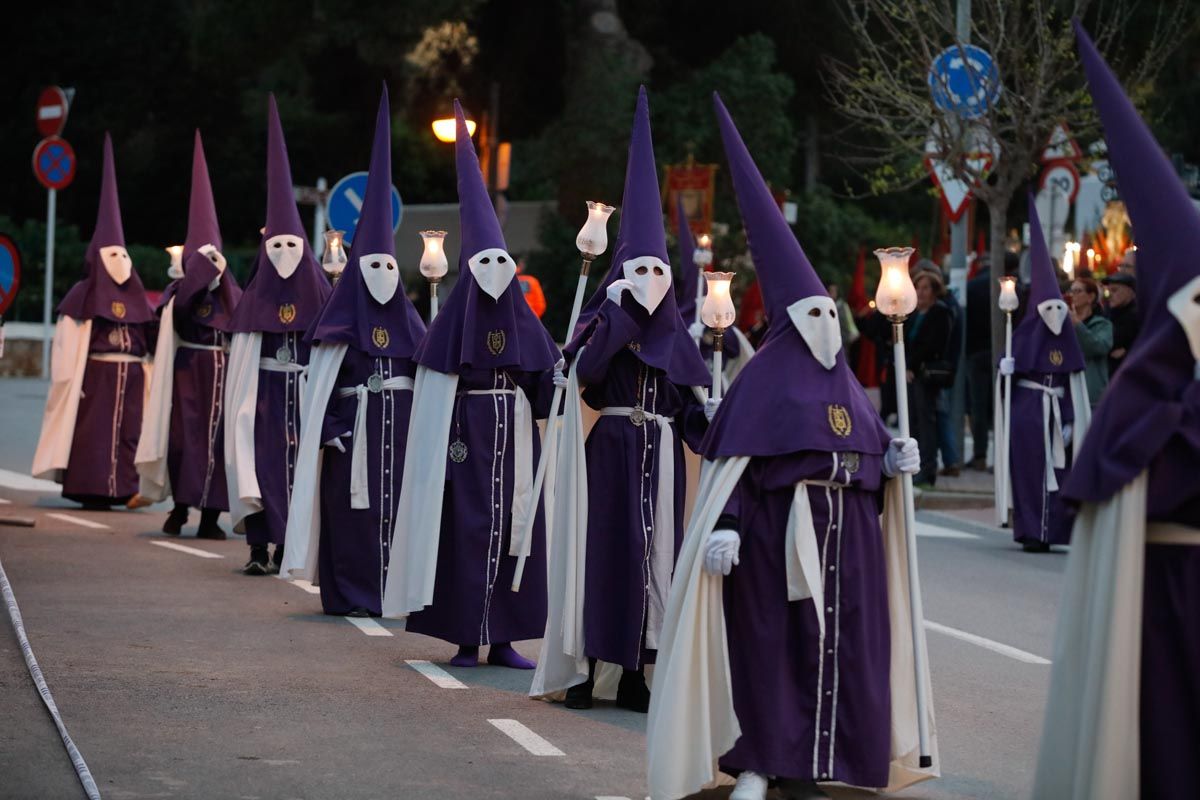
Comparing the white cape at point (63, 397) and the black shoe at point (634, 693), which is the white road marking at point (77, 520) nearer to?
the white cape at point (63, 397)

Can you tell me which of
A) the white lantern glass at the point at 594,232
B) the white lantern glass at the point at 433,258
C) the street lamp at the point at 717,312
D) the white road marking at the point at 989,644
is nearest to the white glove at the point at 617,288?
the street lamp at the point at 717,312

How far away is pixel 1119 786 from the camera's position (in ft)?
18.4

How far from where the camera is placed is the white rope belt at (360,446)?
11977 mm

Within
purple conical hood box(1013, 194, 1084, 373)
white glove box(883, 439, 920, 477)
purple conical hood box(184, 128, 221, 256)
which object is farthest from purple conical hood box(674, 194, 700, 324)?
white glove box(883, 439, 920, 477)

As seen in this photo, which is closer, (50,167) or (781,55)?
(50,167)

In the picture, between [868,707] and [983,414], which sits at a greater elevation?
[983,414]

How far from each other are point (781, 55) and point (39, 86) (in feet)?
59.2

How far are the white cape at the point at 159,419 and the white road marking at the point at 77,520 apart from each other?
424 mm

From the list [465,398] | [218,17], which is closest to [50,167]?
[218,17]

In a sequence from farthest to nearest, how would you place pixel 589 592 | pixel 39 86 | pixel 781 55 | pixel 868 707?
pixel 39 86 < pixel 781 55 < pixel 589 592 < pixel 868 707

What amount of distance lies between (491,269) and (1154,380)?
200 inches

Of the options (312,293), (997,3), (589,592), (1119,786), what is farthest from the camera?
(997,3)


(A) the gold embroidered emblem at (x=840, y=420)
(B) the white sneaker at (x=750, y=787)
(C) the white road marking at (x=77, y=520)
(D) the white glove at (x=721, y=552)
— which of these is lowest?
(B) the white sneaker at (x=750, y=787)

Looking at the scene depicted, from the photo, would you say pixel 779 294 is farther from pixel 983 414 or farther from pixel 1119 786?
pixel 983 414
